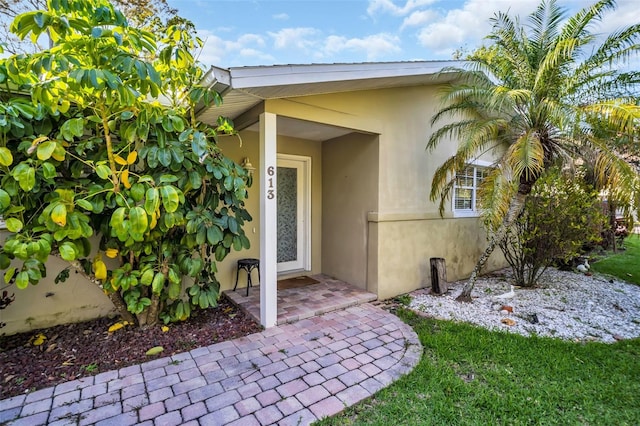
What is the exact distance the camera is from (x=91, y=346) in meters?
3.84

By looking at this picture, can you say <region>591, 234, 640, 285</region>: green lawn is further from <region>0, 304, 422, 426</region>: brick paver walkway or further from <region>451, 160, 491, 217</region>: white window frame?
<region>0, 304, 422, 426</region>: brick paver walkway

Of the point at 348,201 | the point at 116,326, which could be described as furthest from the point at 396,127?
the point at 116,326

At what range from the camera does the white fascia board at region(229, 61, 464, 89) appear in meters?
3.57

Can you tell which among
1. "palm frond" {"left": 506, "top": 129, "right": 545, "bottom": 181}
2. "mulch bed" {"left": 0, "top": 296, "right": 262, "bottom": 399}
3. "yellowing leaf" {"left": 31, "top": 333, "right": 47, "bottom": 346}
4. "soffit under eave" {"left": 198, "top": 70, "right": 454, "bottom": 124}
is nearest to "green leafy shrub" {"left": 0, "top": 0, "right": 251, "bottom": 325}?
"mulch bed" {"left": 0, "top": 296, "right": 262, "bottom": 399}

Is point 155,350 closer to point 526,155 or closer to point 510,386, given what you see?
point 510,386

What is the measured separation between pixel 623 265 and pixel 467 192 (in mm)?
5987

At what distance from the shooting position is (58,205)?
9.79 feet

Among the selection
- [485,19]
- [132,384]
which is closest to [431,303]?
[132,384]

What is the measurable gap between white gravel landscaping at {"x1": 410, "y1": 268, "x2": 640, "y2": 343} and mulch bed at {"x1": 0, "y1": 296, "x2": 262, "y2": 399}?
3.39 meters

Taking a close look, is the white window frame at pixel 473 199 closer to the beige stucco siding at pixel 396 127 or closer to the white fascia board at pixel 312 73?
the beige stucco siding at pixel 396 127

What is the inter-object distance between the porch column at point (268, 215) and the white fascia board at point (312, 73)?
0.62 meters

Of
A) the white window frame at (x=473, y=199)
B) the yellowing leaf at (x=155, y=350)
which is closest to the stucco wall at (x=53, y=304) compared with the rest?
the yellowing leaf at (x=155, y=350)

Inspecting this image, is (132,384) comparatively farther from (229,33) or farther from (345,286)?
(229,33)

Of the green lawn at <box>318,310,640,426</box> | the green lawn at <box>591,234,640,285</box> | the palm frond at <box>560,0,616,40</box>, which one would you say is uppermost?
the palm frond at <box>560,0,616,40</box>
